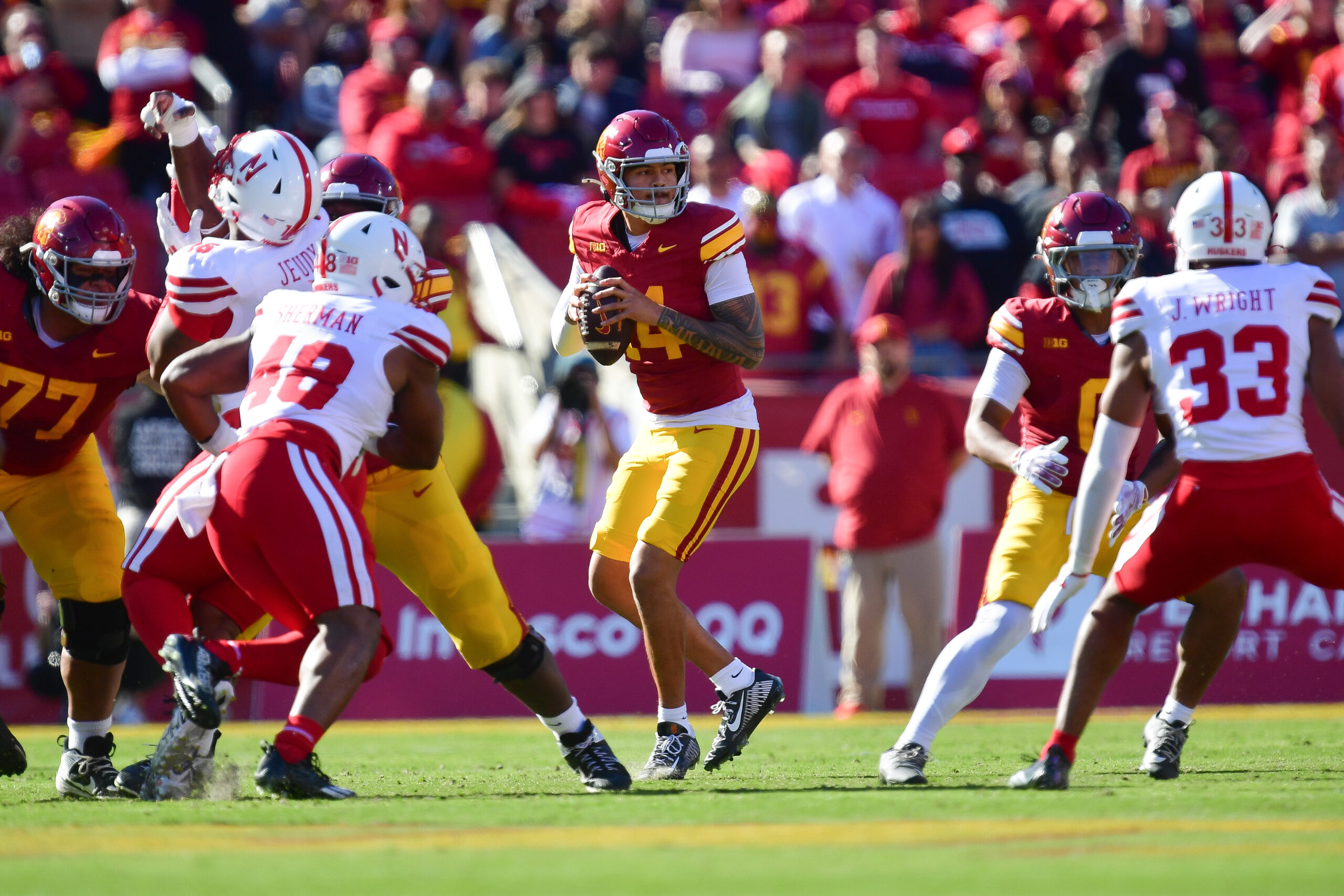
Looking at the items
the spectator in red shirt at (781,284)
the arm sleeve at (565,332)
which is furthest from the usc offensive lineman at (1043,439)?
the spectator in red shirt at (781,284)

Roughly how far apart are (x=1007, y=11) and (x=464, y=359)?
6815 mm

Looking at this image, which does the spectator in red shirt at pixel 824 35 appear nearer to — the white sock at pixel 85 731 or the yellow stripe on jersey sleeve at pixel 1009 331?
the yellow stripe on jersey sleeve at pixel 1009 331

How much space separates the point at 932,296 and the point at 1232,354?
20.7ft

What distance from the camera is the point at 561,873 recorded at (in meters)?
4.05

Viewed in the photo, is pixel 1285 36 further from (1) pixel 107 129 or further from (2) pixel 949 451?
(1) pixel 107 129

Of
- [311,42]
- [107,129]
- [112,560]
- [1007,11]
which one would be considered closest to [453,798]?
[112,560]

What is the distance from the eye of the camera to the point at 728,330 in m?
6.32

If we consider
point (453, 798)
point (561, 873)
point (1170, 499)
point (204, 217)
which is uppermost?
point (204, 217)

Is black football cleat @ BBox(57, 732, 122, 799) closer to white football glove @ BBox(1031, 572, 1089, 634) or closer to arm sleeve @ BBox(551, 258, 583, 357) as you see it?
arm sleeve @ BBox(551, 258, 583, 357)

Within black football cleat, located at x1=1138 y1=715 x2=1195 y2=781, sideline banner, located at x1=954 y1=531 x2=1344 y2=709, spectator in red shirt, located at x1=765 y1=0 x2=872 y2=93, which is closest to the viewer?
black football cleat, located at x1=1138 y1=715 x2=1195 y2=781

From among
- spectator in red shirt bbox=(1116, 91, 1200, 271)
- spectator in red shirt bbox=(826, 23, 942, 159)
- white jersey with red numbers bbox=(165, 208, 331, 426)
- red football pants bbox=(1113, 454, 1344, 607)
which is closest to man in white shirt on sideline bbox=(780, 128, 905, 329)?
spectator in red shirt bbox=(826, 23, 942, 159)

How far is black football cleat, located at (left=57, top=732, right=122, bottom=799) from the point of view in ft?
19.7

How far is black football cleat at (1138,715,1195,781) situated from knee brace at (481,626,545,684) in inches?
86.5

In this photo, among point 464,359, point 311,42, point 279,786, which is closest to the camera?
point 279,786
